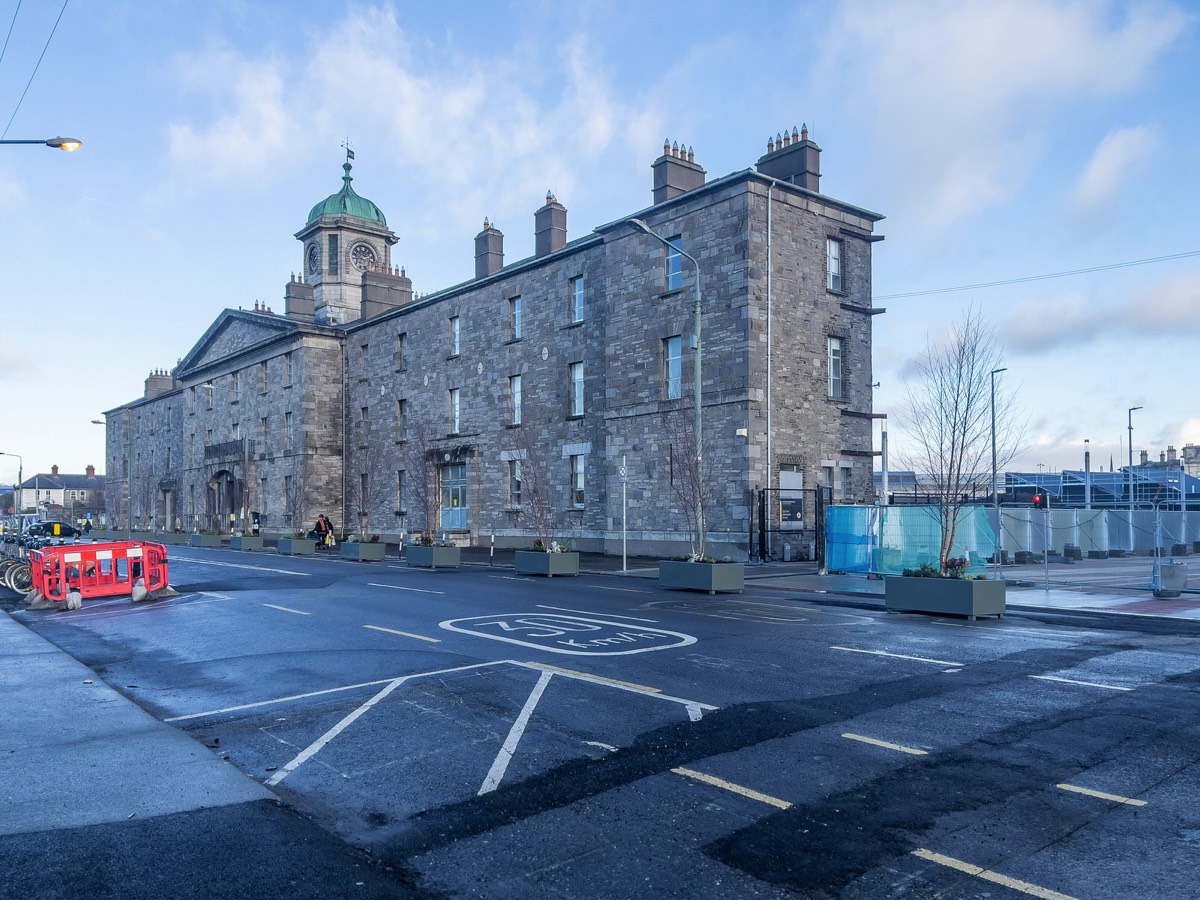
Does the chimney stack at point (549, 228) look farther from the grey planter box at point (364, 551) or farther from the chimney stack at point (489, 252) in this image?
the grey planter box at point (364, 551)

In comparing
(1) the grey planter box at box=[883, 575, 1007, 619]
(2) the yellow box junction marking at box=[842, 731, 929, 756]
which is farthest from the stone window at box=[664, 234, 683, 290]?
(2) the yellow box junction marking at box=[842, 731, 929, 756]

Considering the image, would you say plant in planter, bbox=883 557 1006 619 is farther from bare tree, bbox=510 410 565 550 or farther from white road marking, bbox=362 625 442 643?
bare tree, bbox=510 410 565 550

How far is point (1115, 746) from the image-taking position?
6984 millimetres


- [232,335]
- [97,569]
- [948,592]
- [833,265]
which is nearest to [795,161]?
[833,265]

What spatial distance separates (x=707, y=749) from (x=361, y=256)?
202 feet

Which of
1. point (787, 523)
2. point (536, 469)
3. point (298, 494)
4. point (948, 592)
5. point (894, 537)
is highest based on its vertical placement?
point (536, 469)

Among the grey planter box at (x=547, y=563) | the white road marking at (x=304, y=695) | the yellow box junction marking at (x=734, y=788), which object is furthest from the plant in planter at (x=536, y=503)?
the yellow box junction marking at (x=734, y=788)

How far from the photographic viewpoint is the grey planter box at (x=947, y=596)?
15.5 meters

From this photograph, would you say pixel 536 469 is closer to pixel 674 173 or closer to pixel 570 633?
pixel 674 173

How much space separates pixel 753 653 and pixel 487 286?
3301cm

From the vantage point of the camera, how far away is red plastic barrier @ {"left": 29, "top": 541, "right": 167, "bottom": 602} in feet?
61.4

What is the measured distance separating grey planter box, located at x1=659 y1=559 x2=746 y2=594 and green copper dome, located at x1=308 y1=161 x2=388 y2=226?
49906 mm

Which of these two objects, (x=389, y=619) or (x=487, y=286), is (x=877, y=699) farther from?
(x=487, y=286)

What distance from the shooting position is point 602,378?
35.5m
